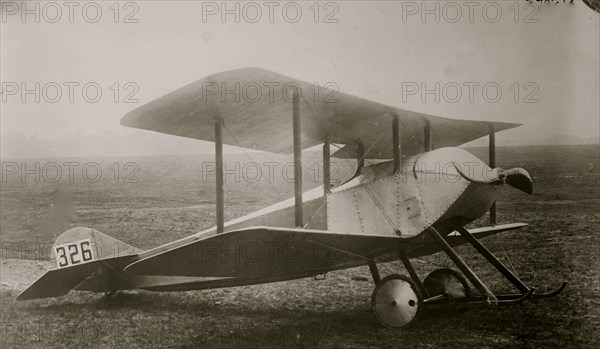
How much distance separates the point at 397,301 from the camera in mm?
5305

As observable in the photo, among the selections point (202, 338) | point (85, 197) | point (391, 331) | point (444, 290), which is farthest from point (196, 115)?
point (85, 197)

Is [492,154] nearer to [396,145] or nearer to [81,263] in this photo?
[396,145]

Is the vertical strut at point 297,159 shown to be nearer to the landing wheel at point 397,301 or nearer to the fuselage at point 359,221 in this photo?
the fuselage at point 359,221

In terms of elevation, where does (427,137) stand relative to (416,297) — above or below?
above

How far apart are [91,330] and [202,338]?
1.45 m

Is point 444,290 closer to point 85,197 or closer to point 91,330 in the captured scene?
point 91,330

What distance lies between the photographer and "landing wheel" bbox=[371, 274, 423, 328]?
5223 mm

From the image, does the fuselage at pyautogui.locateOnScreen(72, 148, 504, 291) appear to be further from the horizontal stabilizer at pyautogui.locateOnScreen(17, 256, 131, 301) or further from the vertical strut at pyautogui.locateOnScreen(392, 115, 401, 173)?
the horizontal stabilizer at pyautogui.locateOnScreen(17, 256, 131, 301)

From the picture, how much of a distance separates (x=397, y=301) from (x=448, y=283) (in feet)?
4.81

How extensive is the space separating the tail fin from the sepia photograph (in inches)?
1.0

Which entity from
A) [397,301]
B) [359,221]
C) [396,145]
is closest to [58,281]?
[359,221]

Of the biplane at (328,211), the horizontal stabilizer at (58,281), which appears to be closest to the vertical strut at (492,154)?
the biplane at (328,211)

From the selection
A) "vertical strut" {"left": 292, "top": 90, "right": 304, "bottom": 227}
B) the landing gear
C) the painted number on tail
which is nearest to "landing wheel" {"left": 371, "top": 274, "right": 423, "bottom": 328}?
the landing gear

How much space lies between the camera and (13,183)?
3494 centimetres
